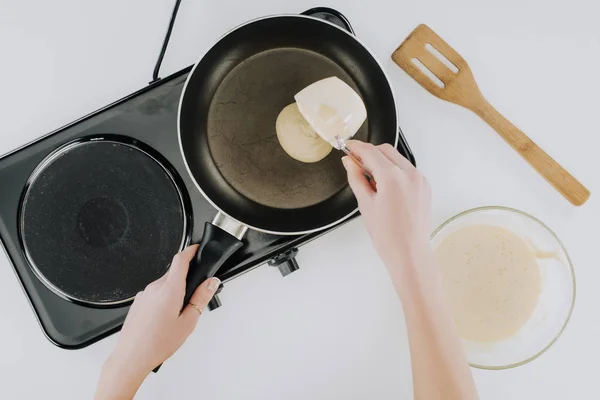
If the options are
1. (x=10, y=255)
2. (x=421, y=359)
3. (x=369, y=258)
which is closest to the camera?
(x=421, y=359)

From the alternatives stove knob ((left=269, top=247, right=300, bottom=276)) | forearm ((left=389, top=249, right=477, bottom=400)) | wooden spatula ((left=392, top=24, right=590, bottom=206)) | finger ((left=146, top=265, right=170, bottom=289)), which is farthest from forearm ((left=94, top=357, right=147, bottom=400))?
wooden spatula ((left=392, top=24, right=590, bottom=206))

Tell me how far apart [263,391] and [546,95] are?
0.66 m

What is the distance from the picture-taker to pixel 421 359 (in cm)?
59

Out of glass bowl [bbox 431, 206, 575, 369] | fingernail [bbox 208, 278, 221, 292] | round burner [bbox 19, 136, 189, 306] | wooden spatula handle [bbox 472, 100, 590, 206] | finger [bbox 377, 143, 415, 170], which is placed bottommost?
glass bowl [bbox 431, 206, 575, 369]

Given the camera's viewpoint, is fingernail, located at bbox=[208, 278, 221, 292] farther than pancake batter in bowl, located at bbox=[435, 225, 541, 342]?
No

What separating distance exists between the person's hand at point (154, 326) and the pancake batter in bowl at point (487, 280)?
37 cm

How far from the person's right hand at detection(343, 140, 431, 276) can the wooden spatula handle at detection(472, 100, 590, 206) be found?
26 cm

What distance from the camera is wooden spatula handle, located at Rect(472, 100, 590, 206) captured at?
0.77 metres

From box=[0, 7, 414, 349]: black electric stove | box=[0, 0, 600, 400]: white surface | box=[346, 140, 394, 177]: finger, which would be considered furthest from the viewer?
box=[0, 0, 600, 400]: white surface

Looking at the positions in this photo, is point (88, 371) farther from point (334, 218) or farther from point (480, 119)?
point (480, 119)

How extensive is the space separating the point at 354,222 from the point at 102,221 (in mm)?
371

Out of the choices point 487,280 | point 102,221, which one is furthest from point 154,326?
point 487,280

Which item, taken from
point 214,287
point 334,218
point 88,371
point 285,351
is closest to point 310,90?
point 334,218

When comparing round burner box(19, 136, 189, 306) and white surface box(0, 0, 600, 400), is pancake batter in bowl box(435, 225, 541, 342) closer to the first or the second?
white surface box(0, 0, 600, 400)
